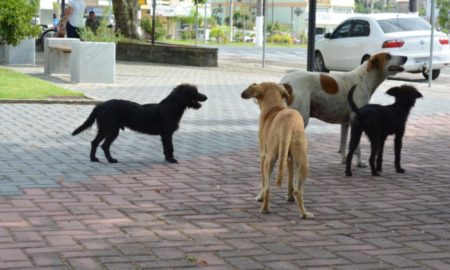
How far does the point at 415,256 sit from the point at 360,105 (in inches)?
153

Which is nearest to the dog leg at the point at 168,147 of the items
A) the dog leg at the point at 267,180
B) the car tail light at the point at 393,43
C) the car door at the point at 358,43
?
the dog leg at the point at 267,180

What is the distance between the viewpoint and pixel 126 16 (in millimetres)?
29469

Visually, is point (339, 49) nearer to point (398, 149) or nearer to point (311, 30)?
point (311, 30)

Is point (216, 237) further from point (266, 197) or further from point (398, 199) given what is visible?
point (398, 199)

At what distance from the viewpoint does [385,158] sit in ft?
33.8

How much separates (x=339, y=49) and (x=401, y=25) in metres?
1.88

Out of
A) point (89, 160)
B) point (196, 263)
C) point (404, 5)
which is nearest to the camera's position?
point (196, 263)

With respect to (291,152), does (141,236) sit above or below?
below

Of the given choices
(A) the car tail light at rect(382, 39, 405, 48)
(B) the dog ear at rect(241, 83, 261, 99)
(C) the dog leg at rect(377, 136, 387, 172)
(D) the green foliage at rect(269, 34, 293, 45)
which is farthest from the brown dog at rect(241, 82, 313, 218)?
(D) the green foliage at rect(269, 34, 293, 45)

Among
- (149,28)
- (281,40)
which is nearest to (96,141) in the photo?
(149,28)

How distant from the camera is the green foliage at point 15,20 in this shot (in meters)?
19.6

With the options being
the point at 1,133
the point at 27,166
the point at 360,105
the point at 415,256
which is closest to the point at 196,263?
the point at 415,256

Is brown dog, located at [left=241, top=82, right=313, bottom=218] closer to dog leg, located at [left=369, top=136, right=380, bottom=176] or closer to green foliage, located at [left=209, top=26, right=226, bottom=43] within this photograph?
dog leg, located at [left=369, top=136, right=380, bottom=176]

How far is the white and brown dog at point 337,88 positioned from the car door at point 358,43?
13.6 m
